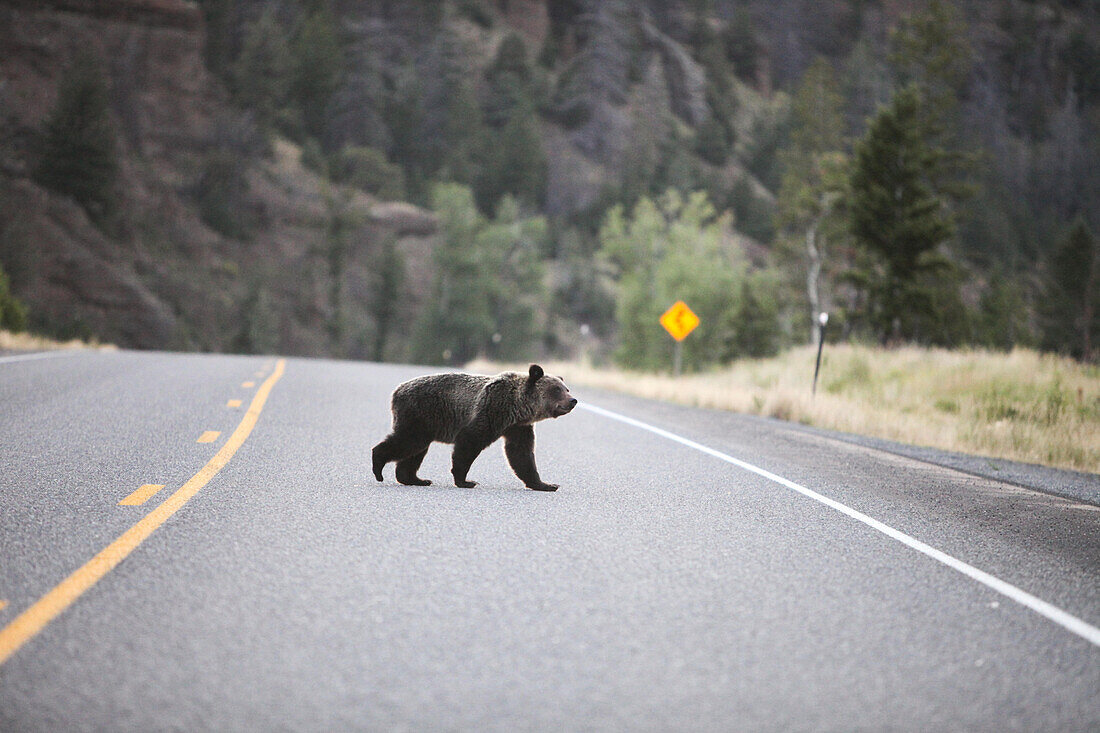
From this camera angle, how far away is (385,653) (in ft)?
12.0

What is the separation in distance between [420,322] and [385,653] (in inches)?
2833

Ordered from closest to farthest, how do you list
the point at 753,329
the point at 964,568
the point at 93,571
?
the point at 93,571 < the point at 964,568 < the point at 753,329

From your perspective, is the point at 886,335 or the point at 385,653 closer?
the point at 385,653

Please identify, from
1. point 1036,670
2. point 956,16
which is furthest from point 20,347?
point 956,16

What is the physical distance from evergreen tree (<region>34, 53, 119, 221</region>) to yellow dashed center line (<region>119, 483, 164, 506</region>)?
56.9 meters

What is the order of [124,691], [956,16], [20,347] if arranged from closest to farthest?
[124,691], [20,347], [956,16]

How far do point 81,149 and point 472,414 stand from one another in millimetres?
58599

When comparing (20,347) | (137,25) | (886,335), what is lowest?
(20,347)

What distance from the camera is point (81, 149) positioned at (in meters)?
56.9

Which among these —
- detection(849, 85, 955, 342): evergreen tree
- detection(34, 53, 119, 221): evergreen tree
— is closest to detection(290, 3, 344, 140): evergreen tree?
detection(34, 53, 119, 221): evergreen tree

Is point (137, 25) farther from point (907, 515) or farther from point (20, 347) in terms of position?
point (907, 515)

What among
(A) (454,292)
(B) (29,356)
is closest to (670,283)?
(A) (454,292)

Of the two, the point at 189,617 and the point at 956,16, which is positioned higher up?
the point at 956,16

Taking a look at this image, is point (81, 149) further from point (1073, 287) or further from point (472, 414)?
point (1073, 287)
